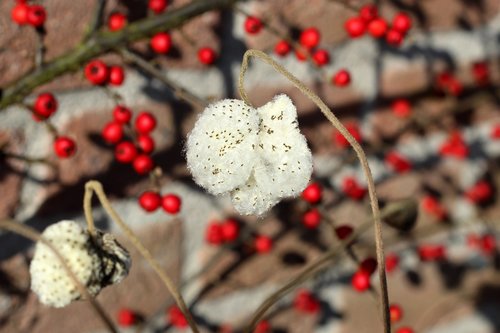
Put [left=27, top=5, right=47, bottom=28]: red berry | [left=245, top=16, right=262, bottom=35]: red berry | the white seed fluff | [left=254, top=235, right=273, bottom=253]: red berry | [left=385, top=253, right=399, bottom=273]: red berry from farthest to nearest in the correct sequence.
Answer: [left=385, top=253, right=399, bottom=273]: red berry
[left=254, top=235, right=273, bottom=253]: red berry
[left=245, top=16, right=262, bottom=35]: red berry
[left=27, top=5, right=47, bottom=28]: red berry
the white seed fluff

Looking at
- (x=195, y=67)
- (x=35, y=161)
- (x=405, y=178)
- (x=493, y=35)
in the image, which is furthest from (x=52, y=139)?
(x=493, y=35)

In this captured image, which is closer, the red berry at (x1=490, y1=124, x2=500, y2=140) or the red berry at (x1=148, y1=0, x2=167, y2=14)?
the red berry at (x1=148, y1=0, x2=167, y2=14)

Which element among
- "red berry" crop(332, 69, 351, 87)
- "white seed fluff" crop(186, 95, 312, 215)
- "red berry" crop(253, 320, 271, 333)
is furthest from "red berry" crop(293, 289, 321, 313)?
"white seed fluff" crop(186, 95, 312, 215)

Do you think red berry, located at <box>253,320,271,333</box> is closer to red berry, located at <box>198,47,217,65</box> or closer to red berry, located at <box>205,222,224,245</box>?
red berry, located at <box>205,222,224,245</box>

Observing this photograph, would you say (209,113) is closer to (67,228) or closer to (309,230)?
(67,228)

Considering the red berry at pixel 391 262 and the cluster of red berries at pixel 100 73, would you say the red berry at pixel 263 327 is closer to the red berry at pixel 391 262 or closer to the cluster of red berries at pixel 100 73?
the red berry at pixel 391 262

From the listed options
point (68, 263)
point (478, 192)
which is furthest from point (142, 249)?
point (478, 192)

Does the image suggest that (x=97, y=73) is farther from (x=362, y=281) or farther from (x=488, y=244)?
(x=488, y=244)
